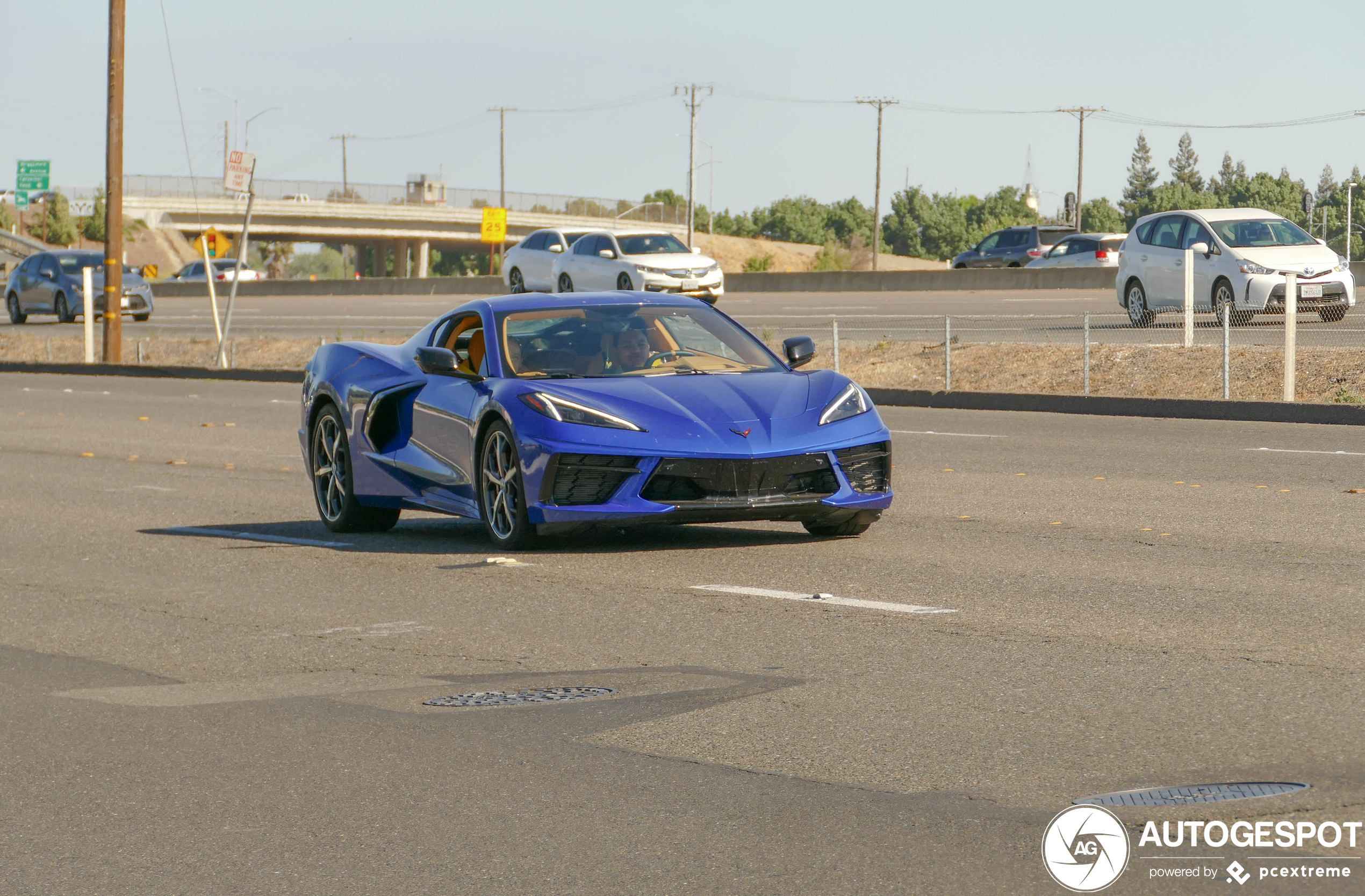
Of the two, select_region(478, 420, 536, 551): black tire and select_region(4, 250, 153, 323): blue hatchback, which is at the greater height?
select_region(4, 250, 153, 323): blue hatchback

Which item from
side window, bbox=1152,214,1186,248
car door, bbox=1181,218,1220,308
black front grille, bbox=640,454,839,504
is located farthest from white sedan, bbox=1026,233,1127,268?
black front grille, bbox=640,454,839,504

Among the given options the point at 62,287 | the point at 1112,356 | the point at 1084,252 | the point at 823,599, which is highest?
the point at 1084,252

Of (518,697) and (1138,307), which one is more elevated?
(1138,307)

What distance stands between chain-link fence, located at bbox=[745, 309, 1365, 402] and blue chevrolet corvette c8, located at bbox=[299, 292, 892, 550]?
10893mm

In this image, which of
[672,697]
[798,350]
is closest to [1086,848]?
[672,697]

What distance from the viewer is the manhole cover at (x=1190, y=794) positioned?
4.58 metres

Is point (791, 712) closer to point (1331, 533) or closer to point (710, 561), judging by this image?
point (710, 561)

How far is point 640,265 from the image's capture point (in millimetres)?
35250

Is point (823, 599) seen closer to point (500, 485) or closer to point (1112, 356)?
point (500, 485)

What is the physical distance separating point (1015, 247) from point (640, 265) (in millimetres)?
17059

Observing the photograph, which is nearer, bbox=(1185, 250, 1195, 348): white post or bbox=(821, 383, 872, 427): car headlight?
bbox=(821, 383, 872, 427): car headlight

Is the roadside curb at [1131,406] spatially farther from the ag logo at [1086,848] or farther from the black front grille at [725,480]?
the ag logo at [1086,848]

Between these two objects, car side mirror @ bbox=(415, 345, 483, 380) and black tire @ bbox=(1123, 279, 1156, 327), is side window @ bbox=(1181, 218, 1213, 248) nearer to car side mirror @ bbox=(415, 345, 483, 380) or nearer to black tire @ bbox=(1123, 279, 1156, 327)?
black tire @ bbox=(1123, 279, 1156, 327)

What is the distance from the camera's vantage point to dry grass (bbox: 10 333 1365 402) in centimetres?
2017
